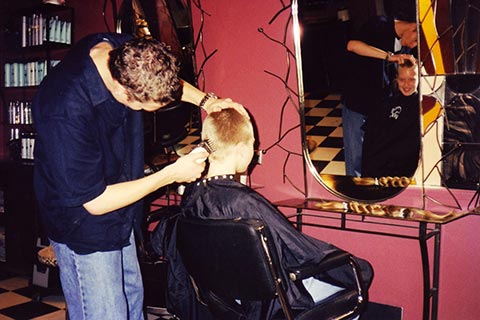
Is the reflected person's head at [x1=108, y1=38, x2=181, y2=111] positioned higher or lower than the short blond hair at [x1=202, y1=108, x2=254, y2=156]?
higher

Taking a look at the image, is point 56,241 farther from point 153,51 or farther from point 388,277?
point 388,277

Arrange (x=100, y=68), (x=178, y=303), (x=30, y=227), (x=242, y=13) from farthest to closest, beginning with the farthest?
(x=30, y=227) < (x=242, y=13) < (x=178, y=303) < (x=100, y=68)

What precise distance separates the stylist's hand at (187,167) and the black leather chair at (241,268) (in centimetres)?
15

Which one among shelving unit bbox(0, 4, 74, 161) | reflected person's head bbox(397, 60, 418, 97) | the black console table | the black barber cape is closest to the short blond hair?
the black barber cape

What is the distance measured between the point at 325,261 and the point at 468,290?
40.6 inches

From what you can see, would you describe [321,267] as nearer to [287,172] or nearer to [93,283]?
[93,283]

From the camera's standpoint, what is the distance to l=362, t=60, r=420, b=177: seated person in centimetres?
211

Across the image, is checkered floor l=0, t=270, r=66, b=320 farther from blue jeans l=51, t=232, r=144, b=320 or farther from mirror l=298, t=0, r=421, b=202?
mirror l=298, t=0, r=421, b=202

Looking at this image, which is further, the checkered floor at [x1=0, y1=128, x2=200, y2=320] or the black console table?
the checkered floor at [x1=0, y1=128, x2=200, y2=320]

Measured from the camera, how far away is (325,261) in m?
1.54

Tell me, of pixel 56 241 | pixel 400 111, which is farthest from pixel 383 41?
pixel 56 241

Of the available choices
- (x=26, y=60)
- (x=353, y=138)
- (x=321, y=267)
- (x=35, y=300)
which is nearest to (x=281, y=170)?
(x=353, y=138)

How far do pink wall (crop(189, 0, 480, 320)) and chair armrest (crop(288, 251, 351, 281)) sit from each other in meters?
0.80

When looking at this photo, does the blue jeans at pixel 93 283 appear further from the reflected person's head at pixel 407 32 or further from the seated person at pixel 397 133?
the reflected person's head at pixel 407 32
